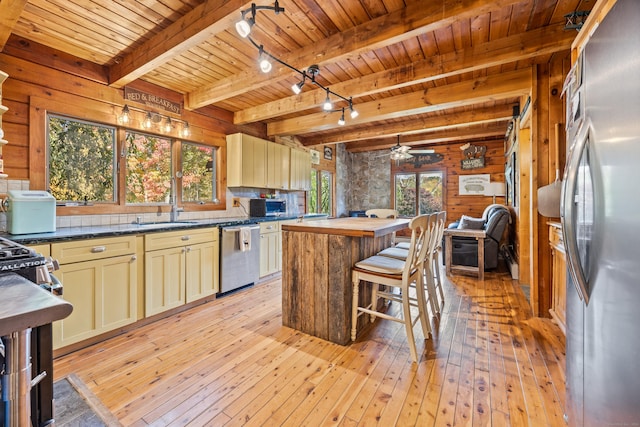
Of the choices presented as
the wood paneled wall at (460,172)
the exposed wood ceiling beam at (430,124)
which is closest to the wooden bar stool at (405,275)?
the exposed wood ceiling beam at (430,124)

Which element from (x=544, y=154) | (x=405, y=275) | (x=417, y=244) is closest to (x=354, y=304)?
(x=405, y=275)

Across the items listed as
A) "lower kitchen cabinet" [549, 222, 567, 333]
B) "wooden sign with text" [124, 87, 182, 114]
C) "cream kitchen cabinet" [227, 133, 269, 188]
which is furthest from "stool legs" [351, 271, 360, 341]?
"wooden sign with text" [124, 87, 182, 114]

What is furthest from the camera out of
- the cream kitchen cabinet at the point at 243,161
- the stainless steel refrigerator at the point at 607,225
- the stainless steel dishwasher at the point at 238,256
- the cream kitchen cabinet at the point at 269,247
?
the cream kitchen cabinet at the point at 243,161

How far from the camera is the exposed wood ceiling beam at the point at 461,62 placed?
2.37 meters

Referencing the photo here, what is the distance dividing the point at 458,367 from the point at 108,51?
3.98 metres

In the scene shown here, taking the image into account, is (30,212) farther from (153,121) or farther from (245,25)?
(245,25)

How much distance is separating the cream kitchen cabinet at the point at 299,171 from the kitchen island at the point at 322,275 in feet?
9.19

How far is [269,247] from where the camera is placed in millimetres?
4094

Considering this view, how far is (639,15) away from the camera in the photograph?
753mm

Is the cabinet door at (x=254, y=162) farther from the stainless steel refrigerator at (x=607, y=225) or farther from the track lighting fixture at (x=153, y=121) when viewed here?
the stainless steel refrigerator at (x=607, y=225)

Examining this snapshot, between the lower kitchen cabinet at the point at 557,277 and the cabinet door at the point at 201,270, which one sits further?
the cabinet door at the point at 201,270

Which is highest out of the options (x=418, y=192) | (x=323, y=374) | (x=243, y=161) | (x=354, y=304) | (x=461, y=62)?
(x=461, y=62)

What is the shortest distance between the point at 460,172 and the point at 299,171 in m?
4.13

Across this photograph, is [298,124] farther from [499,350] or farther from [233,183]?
[499,350]
